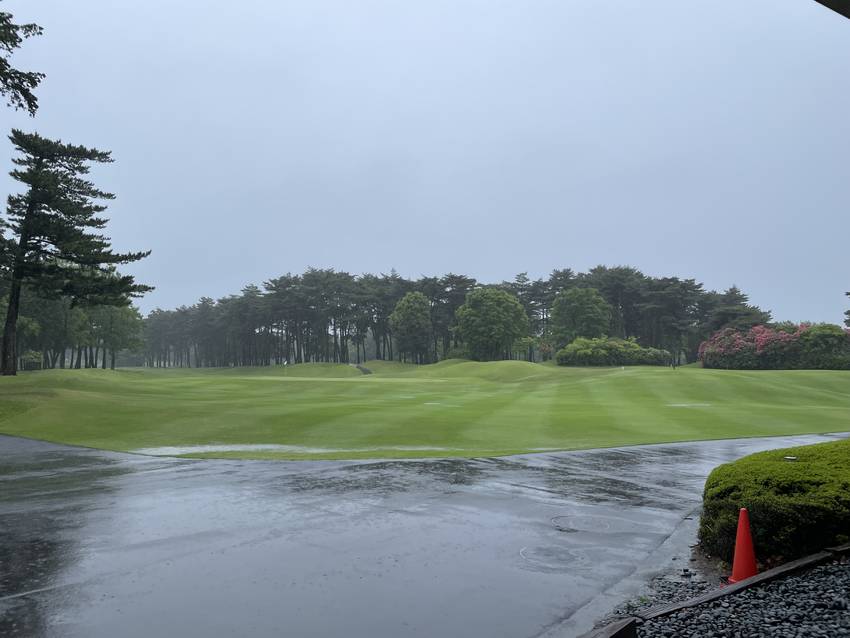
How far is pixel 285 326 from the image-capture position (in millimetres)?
112062

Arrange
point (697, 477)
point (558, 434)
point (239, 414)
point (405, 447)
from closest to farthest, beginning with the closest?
point (697, 477) → point (405, 447) → point (558, 434) → point (239, 414)

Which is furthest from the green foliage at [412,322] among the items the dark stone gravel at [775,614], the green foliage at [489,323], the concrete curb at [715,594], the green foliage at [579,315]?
the dark stone gravel at [775,614]

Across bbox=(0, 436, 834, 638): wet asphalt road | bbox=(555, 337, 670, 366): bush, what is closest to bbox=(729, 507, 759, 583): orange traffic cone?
bbox=(0, 436, 834, 638): wet asphalt road

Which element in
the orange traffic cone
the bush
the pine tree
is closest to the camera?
the orange traffic cone

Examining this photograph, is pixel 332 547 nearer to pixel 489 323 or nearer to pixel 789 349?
pixel 789 349

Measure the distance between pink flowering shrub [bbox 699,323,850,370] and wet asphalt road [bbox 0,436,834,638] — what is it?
49874 millimetres

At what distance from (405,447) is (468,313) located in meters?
75.0

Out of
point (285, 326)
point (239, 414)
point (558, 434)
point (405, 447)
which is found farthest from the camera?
point (285, 326)

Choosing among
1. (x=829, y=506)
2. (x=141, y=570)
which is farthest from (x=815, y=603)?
(x=141, y=570)

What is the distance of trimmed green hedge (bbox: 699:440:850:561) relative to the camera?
6141 mm

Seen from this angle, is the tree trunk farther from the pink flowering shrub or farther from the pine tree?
the pink flowering shrub

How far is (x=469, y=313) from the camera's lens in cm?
9106

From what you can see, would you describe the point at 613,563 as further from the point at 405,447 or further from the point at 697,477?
the point at 405,447

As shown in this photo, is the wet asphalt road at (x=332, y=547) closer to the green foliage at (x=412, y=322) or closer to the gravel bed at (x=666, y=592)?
the gravel bed at (x=666, y=592)
